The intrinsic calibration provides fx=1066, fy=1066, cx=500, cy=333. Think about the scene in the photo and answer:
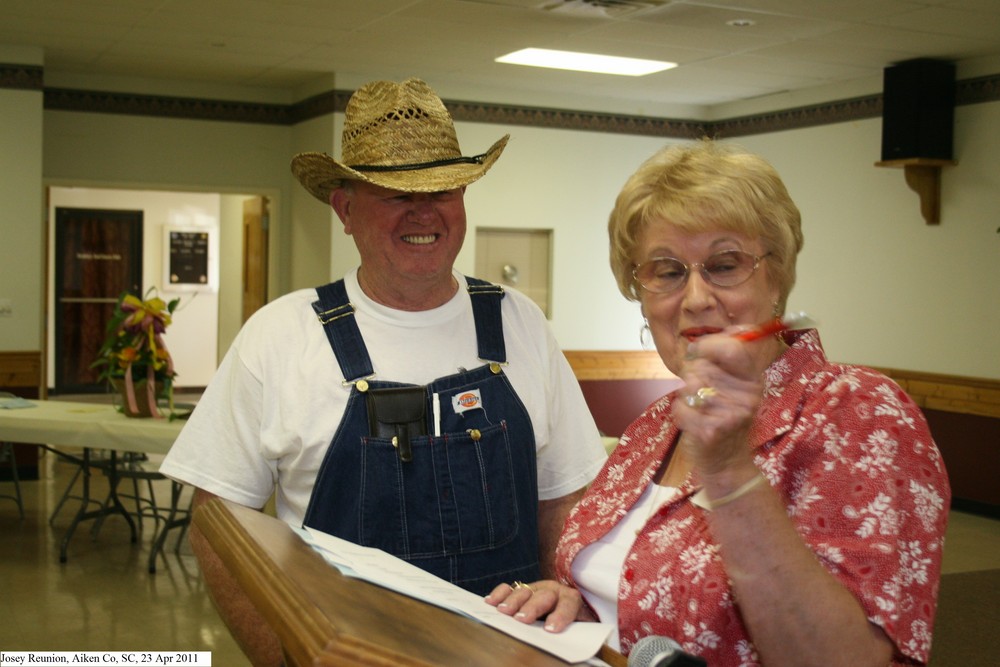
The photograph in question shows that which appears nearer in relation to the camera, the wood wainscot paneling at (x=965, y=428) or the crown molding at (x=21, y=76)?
the wood wainscot paneling at (x=965, y=428)

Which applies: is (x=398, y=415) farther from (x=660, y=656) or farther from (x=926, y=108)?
(x=926, y=108)

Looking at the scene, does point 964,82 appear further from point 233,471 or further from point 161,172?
point 233,471

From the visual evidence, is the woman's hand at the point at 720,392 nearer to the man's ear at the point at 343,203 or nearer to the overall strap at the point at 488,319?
the overall strap at the point at 488,319

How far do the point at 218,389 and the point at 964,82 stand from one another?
7523mm

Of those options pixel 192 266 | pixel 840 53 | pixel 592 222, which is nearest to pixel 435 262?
pixel 840 53

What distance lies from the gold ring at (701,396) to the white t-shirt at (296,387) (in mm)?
1043

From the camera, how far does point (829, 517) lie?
1.21 meters

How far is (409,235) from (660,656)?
124 centimetres

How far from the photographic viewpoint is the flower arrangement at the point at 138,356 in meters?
5.97

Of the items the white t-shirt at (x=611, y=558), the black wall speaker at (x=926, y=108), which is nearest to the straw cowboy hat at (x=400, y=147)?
the white t-shirt at (x=611, y=558)

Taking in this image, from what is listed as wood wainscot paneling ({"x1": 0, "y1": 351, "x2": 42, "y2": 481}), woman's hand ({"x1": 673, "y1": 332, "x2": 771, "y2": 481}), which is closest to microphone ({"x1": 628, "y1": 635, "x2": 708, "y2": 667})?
woman's hand ({"x1": 673, "y1": 332, "x2": 771, "y2": 481})

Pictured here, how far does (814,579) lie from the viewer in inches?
45.3

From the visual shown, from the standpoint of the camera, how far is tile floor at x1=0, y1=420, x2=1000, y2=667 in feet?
16.0

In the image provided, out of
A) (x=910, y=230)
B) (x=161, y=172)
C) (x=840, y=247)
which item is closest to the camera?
(x=910, y=230)
